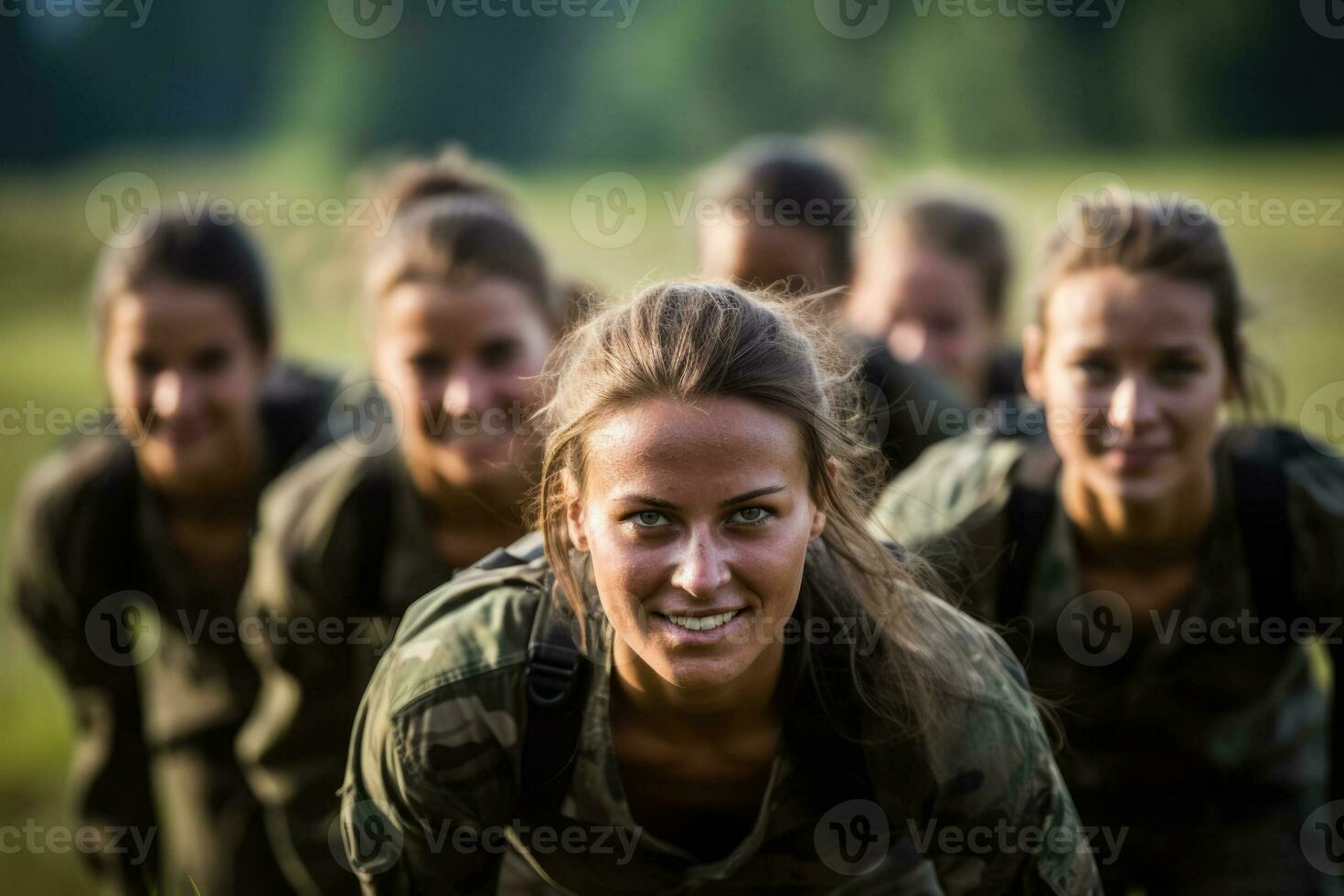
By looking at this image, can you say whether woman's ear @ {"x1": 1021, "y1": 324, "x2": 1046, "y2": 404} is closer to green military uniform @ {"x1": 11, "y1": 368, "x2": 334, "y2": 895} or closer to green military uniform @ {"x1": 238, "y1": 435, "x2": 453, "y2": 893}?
green military uniform @ {"x1": 238, "y1": 435, "x2": 453, "y2": 893}

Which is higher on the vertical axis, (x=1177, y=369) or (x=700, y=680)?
(x=1177, y=369)

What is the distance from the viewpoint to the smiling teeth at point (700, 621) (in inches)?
124

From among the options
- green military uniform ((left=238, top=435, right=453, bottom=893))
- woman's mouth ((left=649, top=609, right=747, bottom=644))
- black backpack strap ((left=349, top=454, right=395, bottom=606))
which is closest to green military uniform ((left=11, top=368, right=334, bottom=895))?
green military uniform ((left=238, top=435, right=453, bottom=893))

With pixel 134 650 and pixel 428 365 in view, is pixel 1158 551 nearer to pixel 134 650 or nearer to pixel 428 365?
pixel 428 365

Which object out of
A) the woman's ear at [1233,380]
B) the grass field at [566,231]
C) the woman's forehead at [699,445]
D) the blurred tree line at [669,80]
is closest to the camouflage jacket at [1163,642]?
the woman's ear at [1233,380]

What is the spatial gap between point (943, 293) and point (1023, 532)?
2407 millimetres

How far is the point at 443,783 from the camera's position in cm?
336

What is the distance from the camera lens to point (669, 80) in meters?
18.9

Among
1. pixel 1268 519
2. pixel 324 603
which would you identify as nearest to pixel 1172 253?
pixel 1268 519

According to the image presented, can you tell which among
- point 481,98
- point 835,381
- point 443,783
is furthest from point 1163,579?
point 481,98

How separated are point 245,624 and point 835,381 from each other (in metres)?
2.82

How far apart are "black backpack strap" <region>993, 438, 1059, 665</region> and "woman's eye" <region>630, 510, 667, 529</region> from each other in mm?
1543

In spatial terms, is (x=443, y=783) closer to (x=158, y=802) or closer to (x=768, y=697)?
(x=768, y=697)

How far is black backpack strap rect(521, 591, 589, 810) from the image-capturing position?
3373mm
